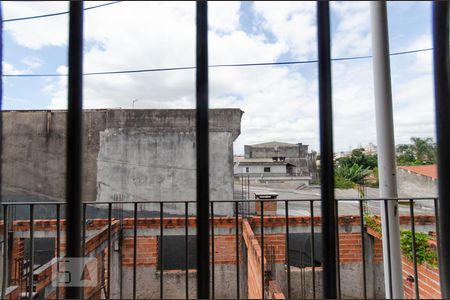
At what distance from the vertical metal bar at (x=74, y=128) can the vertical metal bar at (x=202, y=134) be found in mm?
245

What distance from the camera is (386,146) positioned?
71.4 inches

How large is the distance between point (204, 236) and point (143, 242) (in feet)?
19.4

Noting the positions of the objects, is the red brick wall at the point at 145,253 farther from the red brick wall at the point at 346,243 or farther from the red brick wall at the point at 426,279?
the red brick wall at the point at 426,279

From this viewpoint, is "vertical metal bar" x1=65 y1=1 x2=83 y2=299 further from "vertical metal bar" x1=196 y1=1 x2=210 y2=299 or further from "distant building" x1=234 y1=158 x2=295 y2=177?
"distant building" x1=234 y1=158 x2=295 y2=177

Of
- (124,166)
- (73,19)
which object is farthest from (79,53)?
(124,166)

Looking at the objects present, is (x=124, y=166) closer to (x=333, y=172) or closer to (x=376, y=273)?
(x=376, y=273)

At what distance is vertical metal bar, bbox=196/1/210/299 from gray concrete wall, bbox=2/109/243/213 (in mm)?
7471

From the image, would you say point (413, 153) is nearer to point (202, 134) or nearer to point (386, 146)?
point (386, 146)

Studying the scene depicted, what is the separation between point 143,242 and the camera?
5816 millimetres

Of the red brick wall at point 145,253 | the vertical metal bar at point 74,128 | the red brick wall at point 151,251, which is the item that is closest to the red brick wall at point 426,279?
the red brick wall at point 151,251

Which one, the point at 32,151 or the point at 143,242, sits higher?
the point at 32,151

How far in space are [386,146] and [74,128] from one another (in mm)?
1984

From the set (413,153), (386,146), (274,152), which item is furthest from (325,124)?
(274,152)

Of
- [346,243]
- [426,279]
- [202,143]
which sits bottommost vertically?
[426,279]
